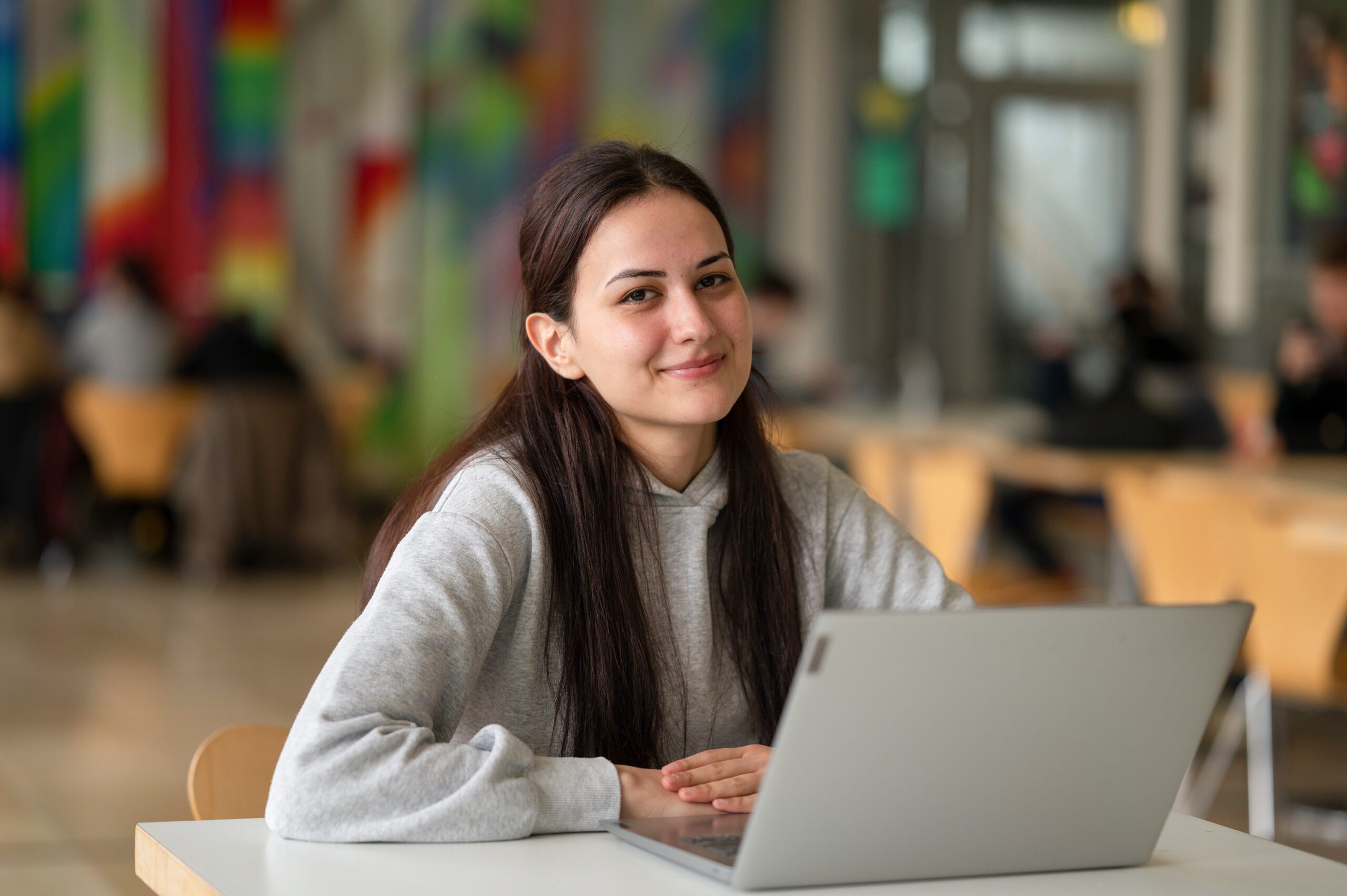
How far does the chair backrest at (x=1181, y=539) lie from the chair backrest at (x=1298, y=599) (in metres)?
0.06

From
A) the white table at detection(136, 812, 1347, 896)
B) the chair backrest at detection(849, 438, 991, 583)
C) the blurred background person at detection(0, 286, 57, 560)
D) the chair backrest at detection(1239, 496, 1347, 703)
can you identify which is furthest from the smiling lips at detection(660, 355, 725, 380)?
the blurred background person at detection(0, 286, 57, 560)

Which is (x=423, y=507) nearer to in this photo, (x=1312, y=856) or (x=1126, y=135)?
(x=1312, y=856)

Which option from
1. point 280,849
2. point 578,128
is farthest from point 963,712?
point 578,128

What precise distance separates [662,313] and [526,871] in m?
0.59

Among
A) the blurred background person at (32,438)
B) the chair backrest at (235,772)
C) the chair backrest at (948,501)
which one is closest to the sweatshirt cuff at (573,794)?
the chair backrest at (235,772)

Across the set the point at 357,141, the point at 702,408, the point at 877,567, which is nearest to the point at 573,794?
the point at 702,408

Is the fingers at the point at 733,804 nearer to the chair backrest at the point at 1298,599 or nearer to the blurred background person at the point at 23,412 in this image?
the chair backrest at the point at 1298,599

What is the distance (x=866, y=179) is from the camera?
369 inches

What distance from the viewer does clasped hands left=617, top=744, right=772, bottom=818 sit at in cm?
130

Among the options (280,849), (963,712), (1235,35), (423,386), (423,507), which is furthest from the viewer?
(423,386)

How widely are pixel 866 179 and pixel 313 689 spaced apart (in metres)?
8.38

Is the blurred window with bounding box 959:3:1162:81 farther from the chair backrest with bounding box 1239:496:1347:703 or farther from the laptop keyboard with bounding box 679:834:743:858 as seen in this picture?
the laptop keyboard with bounding box 679:834:743:858

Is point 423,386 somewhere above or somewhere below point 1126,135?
below

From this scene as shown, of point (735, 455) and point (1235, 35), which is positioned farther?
point (1235, 35)
